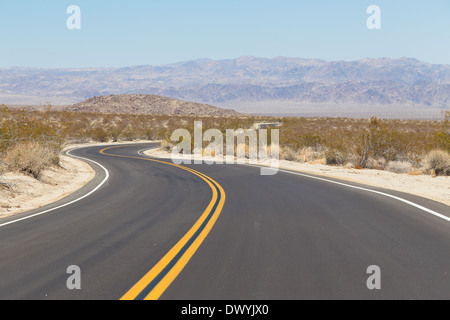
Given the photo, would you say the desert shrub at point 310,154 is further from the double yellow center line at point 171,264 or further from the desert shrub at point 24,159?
the double yellow center line at point 171,264

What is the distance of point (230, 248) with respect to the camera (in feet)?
19.8

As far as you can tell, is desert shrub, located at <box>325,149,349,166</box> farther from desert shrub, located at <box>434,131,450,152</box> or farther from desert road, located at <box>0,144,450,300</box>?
desert road, located at <box>0,144,450,300</box>

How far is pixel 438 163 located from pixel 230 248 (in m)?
13.9

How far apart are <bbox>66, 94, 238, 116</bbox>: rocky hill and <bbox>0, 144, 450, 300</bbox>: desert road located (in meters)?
120

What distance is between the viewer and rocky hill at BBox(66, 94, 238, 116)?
13000 centimetres

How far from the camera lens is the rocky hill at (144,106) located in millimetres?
130000

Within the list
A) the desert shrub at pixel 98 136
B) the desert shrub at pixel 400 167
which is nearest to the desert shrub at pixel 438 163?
the desert shrub at pixel 400 167

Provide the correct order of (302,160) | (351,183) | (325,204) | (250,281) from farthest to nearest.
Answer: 1. (302,160)
2. (351,183)
3. (325,204)
4. (250,281)

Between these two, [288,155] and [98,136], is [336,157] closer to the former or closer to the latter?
[288,155]

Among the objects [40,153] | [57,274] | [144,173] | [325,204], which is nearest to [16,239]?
[57,274]

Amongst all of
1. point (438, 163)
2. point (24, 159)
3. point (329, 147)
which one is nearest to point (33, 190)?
point (24, 159)

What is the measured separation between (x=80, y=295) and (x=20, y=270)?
137cm
